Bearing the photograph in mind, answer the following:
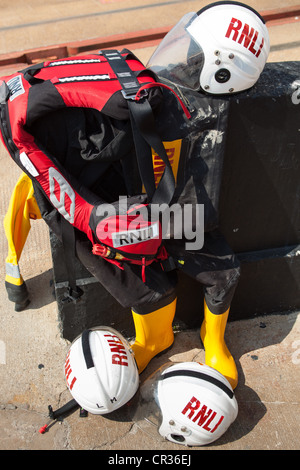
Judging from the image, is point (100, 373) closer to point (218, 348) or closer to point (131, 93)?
point (218, 348)

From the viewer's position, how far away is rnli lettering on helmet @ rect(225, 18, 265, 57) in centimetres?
260

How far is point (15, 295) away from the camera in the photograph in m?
3.73

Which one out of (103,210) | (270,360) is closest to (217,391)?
(270,360)

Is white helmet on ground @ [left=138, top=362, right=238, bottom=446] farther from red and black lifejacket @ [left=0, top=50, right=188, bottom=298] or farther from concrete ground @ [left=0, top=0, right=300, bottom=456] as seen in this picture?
red and black lifejacket @ [left=0, top=50, right=188, bottom=298]

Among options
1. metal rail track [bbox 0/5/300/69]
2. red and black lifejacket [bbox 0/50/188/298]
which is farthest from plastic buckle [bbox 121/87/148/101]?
metal rail track [bbox 0/5/300/69]

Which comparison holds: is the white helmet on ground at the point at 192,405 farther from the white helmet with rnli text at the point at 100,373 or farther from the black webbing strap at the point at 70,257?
the black webbing strap at the point at 70,257

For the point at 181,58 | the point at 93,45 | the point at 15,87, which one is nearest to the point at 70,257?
the point at 15,87

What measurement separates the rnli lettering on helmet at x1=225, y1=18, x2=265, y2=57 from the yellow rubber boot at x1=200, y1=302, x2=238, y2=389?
5.16 feet

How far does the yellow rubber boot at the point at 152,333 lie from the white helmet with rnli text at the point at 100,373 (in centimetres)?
Result: 26

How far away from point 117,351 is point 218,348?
735 mm

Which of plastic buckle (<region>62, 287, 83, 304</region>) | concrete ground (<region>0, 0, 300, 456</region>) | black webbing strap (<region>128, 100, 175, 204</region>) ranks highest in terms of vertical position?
black webbing strap (<region>128, 100, 175, 204</region>)

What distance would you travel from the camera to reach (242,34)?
2605 millimetres
